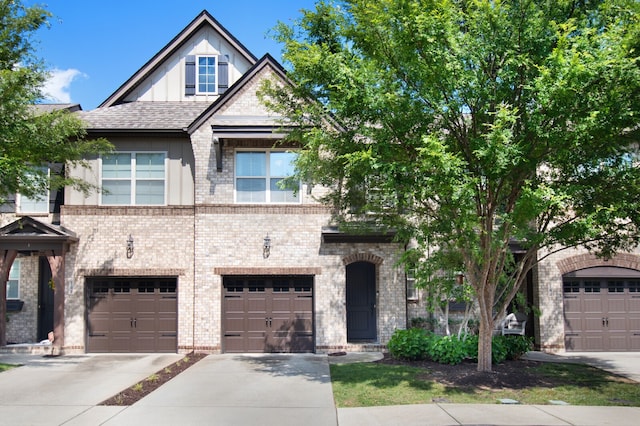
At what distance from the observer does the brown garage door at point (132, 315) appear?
16.4 meters

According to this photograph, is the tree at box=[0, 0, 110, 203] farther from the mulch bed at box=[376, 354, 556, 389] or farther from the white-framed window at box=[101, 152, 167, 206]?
the mulch bed at box=[376, 354, 556, 389]

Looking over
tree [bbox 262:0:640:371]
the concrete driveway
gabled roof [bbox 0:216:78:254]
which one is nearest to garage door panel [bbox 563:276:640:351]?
tree [bbox 262:0:640:371]

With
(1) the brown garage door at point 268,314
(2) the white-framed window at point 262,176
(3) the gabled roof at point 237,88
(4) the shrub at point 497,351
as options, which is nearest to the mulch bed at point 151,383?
(1) the brown garage door at point 268,314

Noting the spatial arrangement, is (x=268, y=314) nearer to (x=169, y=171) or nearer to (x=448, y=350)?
(x=169, y=171)

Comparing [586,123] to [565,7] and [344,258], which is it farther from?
[344,258]

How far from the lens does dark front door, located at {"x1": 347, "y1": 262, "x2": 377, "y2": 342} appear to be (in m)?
18.0

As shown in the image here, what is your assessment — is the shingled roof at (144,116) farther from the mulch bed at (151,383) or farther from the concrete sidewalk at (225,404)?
the concrete sidewalk at (225,404)

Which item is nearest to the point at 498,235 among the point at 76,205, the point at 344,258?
the point at 344,258

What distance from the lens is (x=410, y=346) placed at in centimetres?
1382

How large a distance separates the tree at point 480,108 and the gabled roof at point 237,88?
492 centimetres

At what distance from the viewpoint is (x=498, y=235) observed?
10750 millimetres

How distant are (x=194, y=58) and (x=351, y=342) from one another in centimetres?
1109

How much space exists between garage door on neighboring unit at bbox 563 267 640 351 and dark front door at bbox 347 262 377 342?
5.89 meters

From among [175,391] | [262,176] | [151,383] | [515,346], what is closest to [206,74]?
[262,176]
